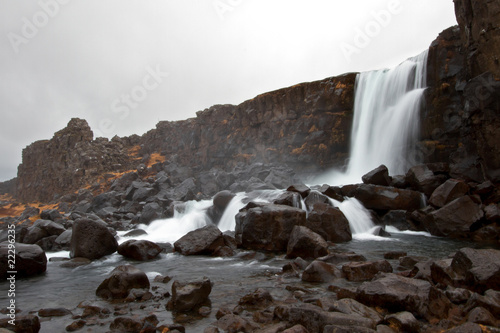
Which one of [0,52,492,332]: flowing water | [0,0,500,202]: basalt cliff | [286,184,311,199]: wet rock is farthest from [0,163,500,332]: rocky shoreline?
[0,0,500,202]: basalt cliff

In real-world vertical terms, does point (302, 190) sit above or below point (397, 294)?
above

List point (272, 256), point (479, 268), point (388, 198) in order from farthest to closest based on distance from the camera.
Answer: point (388, 198) → point (272, 256) → point (479, 268)

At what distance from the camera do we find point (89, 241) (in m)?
12.5

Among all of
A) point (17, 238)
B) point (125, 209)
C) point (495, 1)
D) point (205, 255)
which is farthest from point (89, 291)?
point (125, 209)

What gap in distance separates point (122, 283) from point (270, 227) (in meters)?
6.27

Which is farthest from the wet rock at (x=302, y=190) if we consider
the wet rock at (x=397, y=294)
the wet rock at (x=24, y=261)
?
the wet rock at (x=24, y=261)

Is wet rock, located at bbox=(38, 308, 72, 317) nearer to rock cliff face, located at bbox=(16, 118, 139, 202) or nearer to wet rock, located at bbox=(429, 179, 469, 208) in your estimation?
wet rock, located at bbox=(429, 179, 469, 208)

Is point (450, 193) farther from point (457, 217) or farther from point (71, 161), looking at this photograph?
point (71, 161)

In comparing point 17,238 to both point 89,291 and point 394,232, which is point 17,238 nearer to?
point 89,291

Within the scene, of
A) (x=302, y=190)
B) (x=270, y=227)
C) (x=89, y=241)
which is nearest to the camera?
(x=270, y=227)

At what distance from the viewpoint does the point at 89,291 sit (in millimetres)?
7980

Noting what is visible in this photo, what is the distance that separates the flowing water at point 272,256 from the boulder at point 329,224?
569mm

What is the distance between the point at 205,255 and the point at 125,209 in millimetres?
21951

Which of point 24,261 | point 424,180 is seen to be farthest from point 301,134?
point 24,261
